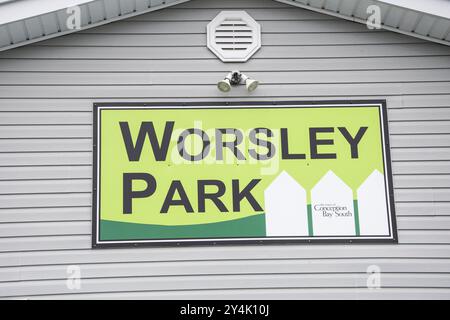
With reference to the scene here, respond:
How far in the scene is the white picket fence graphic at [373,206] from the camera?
6762mm

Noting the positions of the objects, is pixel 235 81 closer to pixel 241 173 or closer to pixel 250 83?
pixel 250 83

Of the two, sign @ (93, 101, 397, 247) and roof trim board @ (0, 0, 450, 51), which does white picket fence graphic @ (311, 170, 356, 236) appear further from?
roof trim board @ (0, 0, 450, 51)

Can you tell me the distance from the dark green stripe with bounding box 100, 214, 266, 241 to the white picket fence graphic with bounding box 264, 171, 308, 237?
111 millimetres

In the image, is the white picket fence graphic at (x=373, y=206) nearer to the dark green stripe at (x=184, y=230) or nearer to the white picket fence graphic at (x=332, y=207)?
the white picket fence graphic at (x=332, y=207)

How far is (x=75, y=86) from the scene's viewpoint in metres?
7.05

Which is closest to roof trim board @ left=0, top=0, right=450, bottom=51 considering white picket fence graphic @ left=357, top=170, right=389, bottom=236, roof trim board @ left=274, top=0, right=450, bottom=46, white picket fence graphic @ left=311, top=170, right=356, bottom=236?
roof trim board @ left=274, top=0, right=450, bottom=46

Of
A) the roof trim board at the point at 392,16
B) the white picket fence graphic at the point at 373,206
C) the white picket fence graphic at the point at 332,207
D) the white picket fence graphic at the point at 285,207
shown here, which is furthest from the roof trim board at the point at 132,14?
the white picket fence graphic at the point at 285,207

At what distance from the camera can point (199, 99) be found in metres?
7.09

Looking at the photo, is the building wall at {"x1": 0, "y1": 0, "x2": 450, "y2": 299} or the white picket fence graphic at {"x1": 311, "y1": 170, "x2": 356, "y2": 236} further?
the white picket fence graphic at {"x1": 311, "y1": 170, "x2": 356, "y2": 236}

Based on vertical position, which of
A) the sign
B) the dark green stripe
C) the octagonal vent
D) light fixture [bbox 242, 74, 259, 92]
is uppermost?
the octagonal vent

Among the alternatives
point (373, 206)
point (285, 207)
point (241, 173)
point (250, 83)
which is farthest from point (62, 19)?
point (373, 206)

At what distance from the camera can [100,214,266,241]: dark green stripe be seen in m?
6.66

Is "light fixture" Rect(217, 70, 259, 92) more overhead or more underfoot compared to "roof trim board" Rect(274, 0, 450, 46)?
more underfoot

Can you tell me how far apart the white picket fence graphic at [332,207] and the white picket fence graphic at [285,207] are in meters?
0.11
